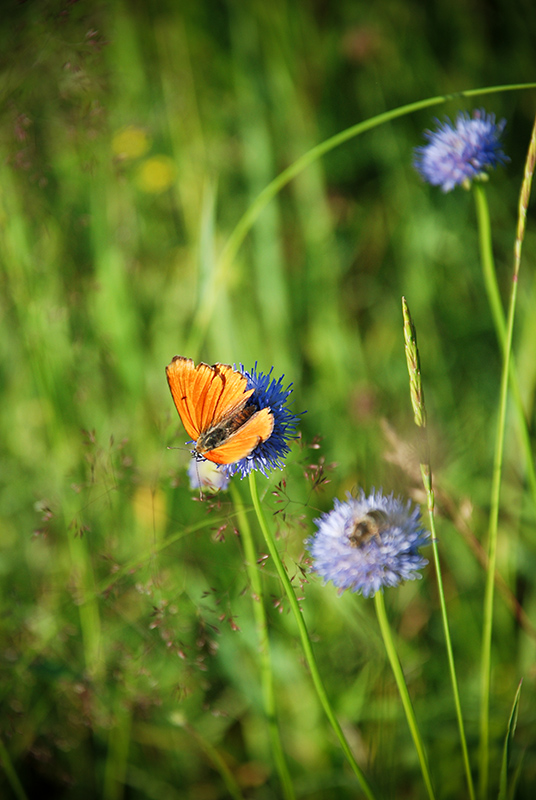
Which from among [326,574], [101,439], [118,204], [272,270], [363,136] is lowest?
[326,574]

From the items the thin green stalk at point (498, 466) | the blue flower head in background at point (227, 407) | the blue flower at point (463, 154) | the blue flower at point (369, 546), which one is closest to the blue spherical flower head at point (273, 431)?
the blue flower head in background at point (227, 407)

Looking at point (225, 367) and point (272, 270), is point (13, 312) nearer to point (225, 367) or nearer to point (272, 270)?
point (272, 270)

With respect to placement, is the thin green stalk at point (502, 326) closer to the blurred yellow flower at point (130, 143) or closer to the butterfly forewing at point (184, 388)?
the butterfly forewing at point (184, 388)

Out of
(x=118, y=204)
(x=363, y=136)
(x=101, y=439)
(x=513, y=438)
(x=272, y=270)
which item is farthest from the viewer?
(x=363, y=136)

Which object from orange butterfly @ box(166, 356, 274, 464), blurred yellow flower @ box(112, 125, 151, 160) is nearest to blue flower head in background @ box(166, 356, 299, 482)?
orange butterfly @ box(166, 356, 274, 464)

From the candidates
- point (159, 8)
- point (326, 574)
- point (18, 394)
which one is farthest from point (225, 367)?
point (159, 8)
